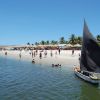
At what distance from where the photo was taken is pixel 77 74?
36625 mm

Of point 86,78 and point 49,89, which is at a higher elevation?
point 86,78

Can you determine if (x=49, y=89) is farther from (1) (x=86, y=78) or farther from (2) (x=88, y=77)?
(1) (x=86, y=78)

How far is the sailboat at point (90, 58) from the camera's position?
104 feet

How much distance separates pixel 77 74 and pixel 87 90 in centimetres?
717

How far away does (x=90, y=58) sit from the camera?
32.5 metres

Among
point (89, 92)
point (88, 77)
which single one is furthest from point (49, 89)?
point (88, 77)

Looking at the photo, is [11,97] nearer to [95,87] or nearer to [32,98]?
[32,98]

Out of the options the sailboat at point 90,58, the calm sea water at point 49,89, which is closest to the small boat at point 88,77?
the sailboat at point 90,58

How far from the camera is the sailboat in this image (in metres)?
31.8

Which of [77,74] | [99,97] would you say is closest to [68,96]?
[99,97]

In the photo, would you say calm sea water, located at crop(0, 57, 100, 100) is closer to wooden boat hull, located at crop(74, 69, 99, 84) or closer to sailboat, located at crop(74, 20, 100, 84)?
wooden boat hull, located at crop(74, 69, 99, 84)

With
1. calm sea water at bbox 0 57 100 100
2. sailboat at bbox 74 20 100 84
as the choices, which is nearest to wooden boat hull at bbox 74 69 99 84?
sailboat at bbox 74 20 100 84

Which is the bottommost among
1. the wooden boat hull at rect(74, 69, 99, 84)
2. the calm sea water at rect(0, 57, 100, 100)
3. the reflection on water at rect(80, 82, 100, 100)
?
the reflection on water at rect(80, 82, 100, 100)

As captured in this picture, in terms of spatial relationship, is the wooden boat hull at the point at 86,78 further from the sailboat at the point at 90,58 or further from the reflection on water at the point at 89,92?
the reflection on water at the point at 89,92
